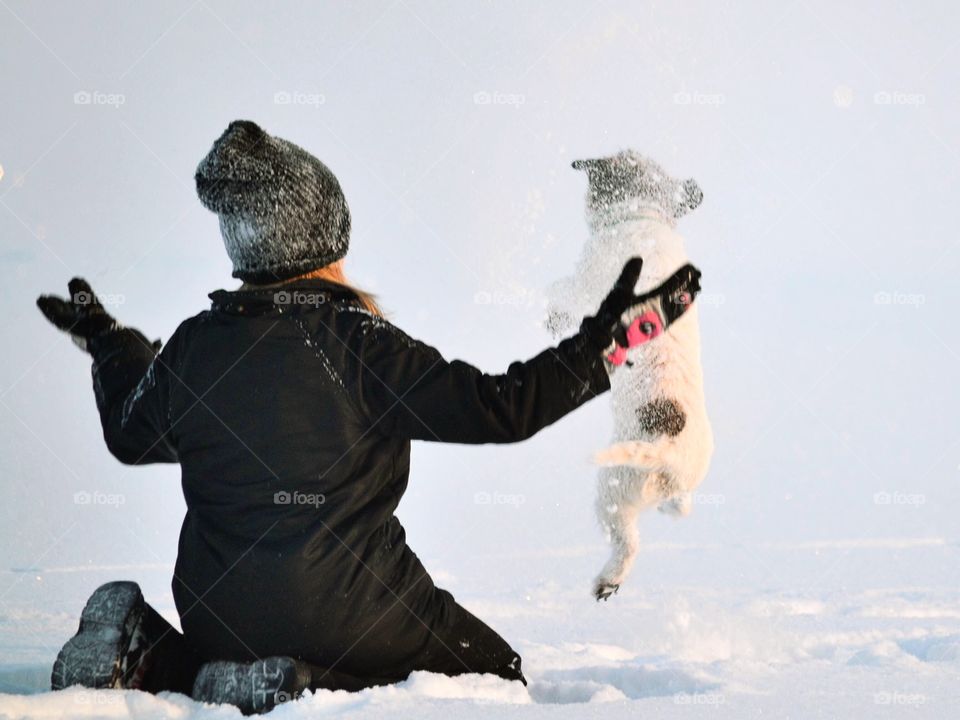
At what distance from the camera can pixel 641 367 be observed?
3.38 m

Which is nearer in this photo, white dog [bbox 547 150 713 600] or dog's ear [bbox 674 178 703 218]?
white dog [bbox 547 150 713 600]

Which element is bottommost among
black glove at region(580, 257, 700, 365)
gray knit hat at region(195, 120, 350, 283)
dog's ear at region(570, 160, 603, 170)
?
black glove at region(580, 257, 700, 365)

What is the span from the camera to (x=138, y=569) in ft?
13.9

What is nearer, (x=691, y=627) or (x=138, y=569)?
(x=691, y=627)

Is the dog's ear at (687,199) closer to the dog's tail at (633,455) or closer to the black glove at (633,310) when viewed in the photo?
the dog's tail at (633,455)

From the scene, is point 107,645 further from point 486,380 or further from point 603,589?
point 603,589

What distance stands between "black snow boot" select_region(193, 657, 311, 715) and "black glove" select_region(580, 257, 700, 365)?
0.96m

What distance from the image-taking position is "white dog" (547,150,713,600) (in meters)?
3.36

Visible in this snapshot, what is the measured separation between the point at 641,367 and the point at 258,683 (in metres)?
1.80

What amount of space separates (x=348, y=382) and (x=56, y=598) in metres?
2.49

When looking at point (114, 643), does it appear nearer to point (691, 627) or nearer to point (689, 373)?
point (689, 373)

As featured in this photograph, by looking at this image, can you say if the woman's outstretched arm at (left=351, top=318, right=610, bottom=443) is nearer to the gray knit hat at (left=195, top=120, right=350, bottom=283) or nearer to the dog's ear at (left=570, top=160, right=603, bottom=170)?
the gray knit hat at (left=195, top=120, right=350, bottom=283)

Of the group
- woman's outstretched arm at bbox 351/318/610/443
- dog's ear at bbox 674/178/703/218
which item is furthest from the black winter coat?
dog's ear at bbox 674/178/703/218

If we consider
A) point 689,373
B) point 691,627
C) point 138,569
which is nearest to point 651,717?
point 689,373
